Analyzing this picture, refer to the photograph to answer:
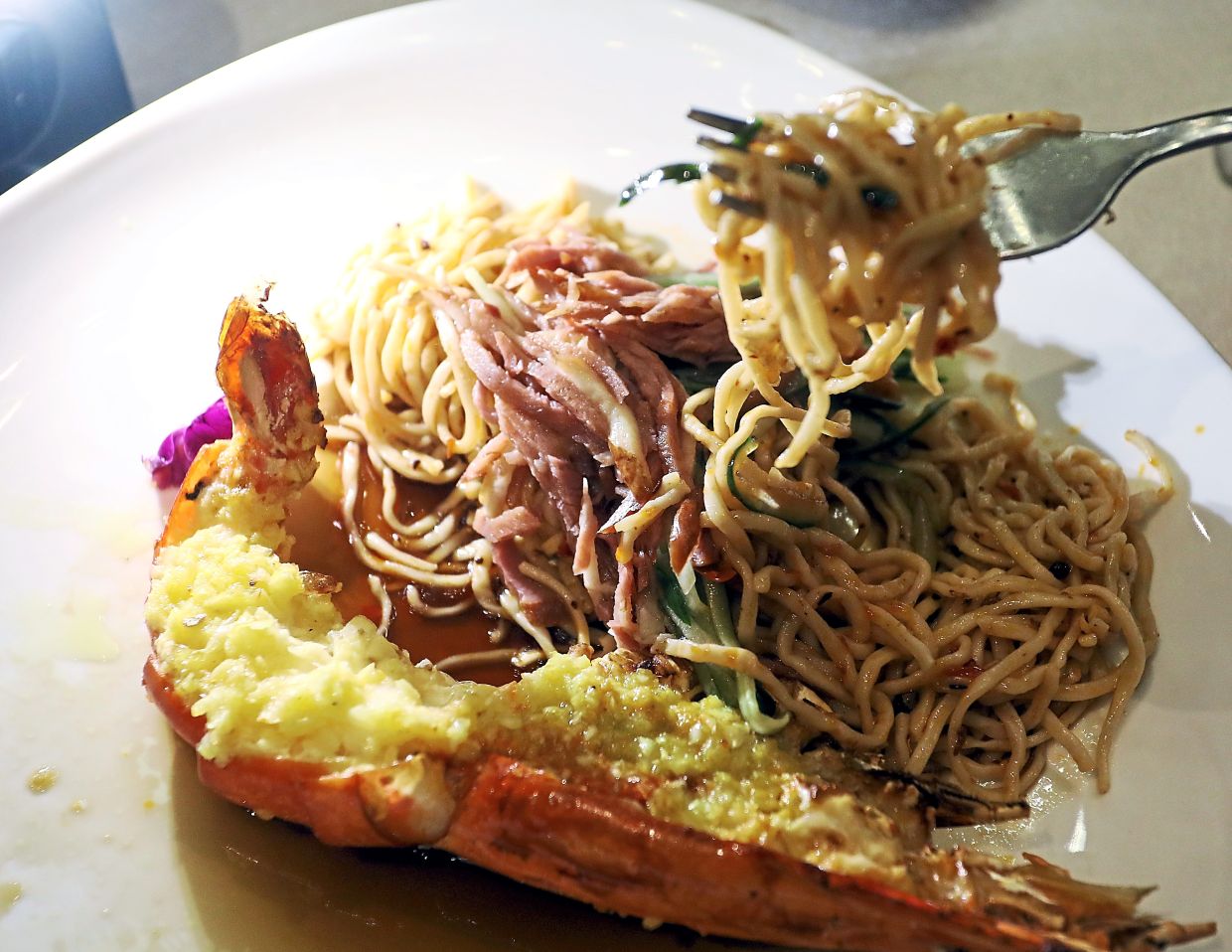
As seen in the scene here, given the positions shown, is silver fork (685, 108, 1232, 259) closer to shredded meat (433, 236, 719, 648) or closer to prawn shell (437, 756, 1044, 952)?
shredded meat (433, 236, 719, 648)

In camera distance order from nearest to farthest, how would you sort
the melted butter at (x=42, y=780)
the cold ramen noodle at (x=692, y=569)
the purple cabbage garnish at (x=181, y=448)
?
the cold ramen noodle at (x=692, y=569) → the melted butter at (x=42, y=780) → the purple cabbage garnish at (x=181, y=448)

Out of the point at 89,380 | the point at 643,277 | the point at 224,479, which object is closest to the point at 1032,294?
the point at 643,277

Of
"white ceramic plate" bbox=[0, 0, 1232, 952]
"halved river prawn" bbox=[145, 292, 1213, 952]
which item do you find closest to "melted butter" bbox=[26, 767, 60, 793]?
"white ceramic plate" bbox=[0, 0, 1232, 952]


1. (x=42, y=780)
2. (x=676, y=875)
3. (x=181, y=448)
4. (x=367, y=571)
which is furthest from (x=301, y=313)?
(x=676, y=875)

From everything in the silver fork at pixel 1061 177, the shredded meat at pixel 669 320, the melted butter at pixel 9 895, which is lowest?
the melted butter at pixel 9 895

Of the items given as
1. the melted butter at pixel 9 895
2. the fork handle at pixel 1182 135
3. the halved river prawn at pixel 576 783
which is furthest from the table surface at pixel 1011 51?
the melted butter at pixel 9 895

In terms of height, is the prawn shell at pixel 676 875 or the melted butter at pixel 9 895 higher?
the prawn shell at pixel 676 875

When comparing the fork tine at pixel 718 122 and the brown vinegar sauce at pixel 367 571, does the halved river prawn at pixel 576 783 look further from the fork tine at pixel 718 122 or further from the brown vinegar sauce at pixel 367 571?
the fork tine at pixel 718 122
